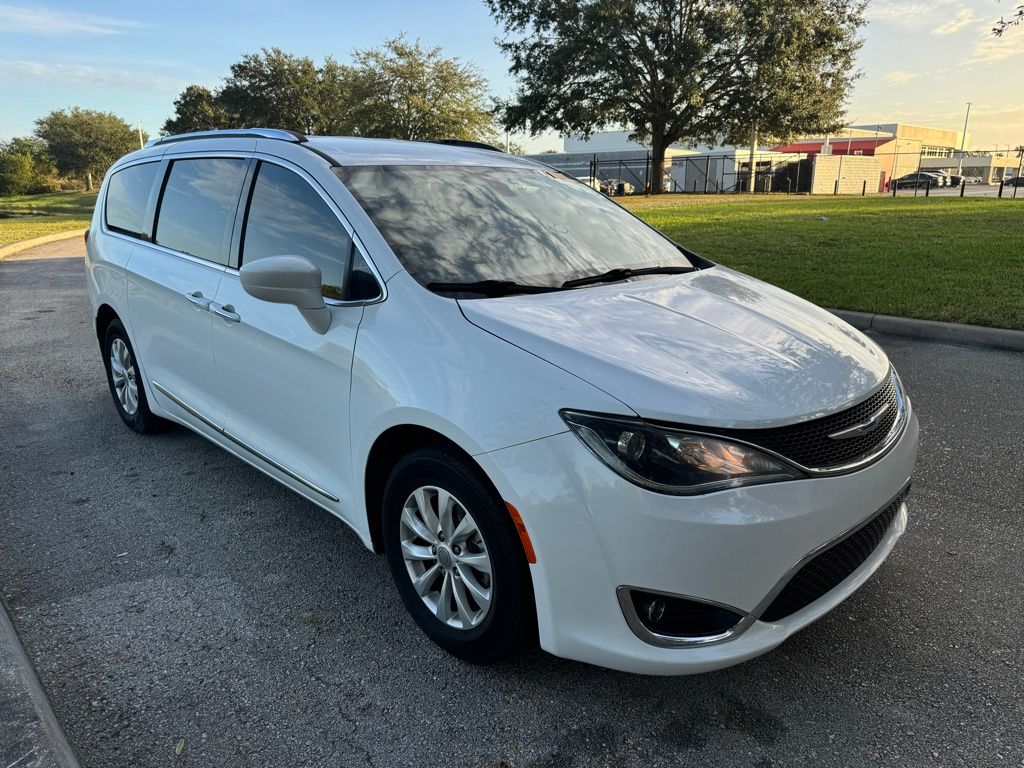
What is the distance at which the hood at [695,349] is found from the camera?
2.20 meters

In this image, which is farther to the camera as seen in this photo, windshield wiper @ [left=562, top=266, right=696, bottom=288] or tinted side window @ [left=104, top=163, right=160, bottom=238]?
tinted side window @ [left=104, top=163, right=160, bottom=238]

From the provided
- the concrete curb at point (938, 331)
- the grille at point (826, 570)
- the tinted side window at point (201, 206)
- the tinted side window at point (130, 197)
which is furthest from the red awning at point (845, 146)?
the grille at point (826, 570)

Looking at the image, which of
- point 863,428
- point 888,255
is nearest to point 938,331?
point 888,255

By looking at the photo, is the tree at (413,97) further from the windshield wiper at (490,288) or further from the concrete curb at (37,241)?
the windshield wiper at (490,288)

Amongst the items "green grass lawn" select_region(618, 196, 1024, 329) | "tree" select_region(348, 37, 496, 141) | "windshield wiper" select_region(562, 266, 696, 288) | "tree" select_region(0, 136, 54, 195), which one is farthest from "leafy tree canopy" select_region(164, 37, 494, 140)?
"windshield wiper" select_region(562, 266, 696, 288)

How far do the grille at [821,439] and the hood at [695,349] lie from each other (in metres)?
0.03

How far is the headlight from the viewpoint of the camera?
2084mm

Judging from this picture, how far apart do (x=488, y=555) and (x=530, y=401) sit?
0.53m

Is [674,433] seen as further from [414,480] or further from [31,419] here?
[31,419]

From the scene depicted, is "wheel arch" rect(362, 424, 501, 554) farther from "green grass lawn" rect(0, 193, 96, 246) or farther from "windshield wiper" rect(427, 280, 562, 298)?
"green grass lawn" rect(0, 193, 96, 246)

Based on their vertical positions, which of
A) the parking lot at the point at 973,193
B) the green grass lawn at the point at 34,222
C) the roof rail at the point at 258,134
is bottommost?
the parking lot at the point at 973,193

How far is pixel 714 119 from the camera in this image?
33.6 metres

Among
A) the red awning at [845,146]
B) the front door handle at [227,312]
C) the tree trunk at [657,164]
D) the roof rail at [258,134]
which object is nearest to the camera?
the front door handle at [227,312]

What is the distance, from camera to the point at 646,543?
207 centimetres
